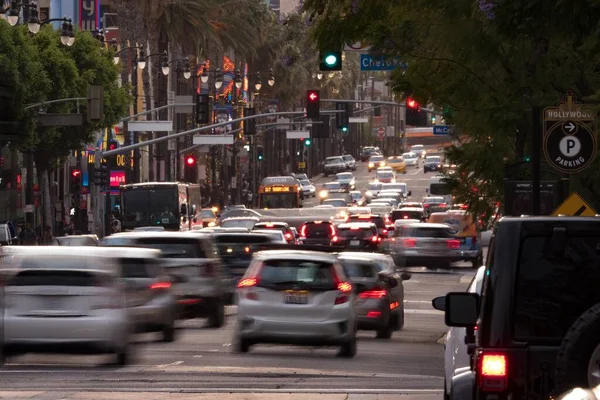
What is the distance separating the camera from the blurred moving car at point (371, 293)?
28.4 metres

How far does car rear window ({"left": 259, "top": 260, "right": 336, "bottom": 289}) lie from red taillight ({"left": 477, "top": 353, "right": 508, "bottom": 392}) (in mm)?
14917

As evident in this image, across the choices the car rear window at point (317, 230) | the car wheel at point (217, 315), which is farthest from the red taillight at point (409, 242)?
the car wheel at point (217, 315)

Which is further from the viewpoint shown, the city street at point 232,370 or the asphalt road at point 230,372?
the city street at point 232,370

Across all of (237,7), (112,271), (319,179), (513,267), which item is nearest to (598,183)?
(112,271)

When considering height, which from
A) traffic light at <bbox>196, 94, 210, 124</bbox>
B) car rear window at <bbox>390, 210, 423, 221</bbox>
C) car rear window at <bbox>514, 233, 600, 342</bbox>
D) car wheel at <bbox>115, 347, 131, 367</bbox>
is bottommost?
car rear window at <bbox>390, 210, 423, 221</bbox>

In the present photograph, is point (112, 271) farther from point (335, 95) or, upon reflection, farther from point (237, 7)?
point (335, 95)

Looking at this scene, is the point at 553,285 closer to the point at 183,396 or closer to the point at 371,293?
the point at 183,396

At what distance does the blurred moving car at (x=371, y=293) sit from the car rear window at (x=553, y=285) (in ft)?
64.1

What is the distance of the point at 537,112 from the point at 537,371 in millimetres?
13613

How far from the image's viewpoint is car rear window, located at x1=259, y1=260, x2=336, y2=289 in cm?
2331

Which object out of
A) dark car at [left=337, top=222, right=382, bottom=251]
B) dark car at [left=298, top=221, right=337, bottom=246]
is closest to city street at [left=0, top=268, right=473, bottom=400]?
dark car at [left=337, top=222, right=382, bottom=251]

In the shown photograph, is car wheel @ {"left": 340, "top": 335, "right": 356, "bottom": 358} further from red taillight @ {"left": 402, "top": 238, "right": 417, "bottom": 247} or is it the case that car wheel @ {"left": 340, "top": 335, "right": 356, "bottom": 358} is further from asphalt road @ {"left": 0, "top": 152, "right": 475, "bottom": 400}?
red taillight @ {"left": 402, "top": 238, "right": 417, "bottom": 247}

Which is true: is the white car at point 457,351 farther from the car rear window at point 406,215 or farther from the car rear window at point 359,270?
the car rear window at point 406,215

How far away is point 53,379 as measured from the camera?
61.9 ft
